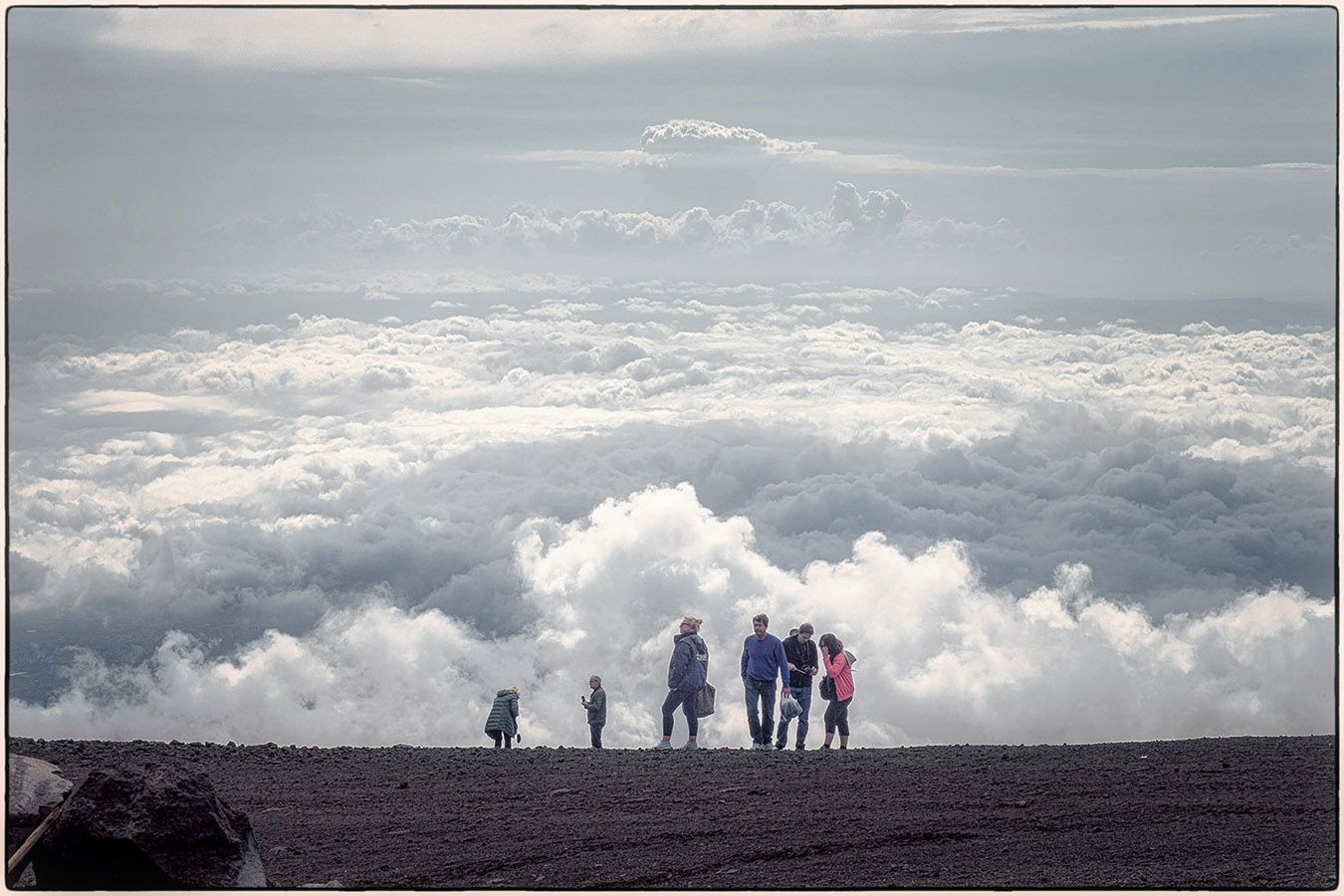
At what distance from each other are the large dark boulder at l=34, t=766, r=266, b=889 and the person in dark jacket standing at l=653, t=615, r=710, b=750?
519 cm

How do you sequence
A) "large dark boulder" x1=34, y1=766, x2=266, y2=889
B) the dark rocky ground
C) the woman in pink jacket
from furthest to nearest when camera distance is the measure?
the woman in pink jacket
the dark rocky ground
"large dark boulder" x1=34, y1=766, x2=266, y2=889

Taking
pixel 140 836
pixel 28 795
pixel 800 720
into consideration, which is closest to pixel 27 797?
pixel 28 795

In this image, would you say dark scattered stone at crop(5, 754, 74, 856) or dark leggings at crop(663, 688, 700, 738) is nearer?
dark scattered stone at crop(5, 754, 74, 856)

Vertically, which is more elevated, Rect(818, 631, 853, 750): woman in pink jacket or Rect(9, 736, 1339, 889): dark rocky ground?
Rect(818, 631, 853, 750): woman in pink jacket

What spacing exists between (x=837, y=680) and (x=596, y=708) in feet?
10.1

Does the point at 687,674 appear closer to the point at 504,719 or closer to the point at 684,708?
the point at 684,708

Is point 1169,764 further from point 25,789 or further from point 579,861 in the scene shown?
point 25,789

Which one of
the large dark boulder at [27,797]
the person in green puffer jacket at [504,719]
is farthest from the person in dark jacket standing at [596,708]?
the large dark boulder at [27,797]

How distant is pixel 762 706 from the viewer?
48.8ft

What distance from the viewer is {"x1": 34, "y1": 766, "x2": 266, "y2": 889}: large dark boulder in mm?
10570

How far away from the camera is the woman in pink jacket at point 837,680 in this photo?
47.8ft

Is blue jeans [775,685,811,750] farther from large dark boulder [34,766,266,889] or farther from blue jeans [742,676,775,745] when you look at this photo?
large dark boulder [34,766,266,889]

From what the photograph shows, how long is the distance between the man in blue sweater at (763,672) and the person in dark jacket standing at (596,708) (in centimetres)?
211

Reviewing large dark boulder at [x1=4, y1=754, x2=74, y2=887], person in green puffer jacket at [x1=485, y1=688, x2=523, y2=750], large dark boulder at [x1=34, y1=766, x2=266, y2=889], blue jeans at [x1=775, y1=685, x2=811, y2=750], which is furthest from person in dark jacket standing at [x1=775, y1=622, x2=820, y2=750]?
large dark boulder at [x1=4, y1=754, x2=74, y2=887]
